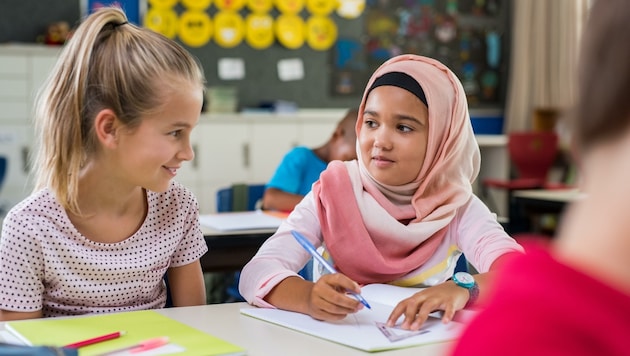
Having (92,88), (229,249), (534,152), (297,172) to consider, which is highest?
(92,88)

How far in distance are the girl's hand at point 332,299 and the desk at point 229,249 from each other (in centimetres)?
105

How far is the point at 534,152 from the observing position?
6.26 meters

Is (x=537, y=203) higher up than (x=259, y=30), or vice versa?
(x=259, y=30)

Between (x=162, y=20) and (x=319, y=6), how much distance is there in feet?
4.16

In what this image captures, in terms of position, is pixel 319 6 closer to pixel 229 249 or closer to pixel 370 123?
pixel 229 249

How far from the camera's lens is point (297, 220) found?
1581 millimetres

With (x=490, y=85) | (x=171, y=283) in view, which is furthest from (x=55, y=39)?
(x=171, y=283)

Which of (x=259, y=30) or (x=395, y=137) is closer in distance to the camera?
(x=395, y=137)

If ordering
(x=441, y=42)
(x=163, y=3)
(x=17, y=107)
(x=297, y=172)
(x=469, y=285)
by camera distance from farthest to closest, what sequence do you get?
1. (x=441, y=42)
2. (x=163, y=3)
3. (x=17, y=107)
4. (x=297, y=172)
5. (x=469, y=285)

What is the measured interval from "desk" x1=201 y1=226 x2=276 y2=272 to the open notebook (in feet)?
3.22

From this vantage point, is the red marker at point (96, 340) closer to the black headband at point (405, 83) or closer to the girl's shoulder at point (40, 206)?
the girl's shoulder at point (40, 206)

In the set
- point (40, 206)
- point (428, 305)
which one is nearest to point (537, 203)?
point (428, 305)

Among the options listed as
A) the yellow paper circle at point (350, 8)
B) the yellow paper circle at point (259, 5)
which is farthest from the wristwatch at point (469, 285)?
the yellow paper circle at point (350, 8)

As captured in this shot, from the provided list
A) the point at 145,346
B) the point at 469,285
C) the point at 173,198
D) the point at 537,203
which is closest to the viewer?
the point at 145,346
